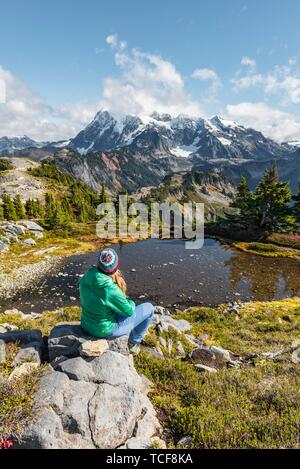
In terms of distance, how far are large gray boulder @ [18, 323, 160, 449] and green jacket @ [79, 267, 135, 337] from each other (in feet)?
1.63

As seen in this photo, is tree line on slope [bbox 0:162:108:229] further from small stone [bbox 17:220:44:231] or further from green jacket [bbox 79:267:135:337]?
green jacket [bbox 79:267:135:337]

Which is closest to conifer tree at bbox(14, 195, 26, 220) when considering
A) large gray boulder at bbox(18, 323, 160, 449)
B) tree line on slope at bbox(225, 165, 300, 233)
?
tree line on slope at bbox(225, 165, 300, 233)

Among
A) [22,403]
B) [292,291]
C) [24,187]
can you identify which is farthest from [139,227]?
[22,403]

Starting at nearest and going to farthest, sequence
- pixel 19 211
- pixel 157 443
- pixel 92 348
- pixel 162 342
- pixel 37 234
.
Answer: pixel 157 443, pixel 92 348, pixel 162 342, pixel 37 234, pixel 19 211

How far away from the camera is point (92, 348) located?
679 cm

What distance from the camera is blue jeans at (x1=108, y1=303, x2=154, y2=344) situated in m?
7.46

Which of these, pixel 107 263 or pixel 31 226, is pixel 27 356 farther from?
pixel 31 226

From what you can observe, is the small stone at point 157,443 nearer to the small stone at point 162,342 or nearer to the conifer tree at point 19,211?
the small stone at point 162,342

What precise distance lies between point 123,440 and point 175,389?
227 cm

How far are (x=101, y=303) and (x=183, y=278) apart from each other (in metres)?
23.3

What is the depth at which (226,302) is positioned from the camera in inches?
932

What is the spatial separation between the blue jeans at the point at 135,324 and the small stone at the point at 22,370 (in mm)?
1908

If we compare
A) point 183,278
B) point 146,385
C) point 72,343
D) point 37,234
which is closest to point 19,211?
point 37,234
